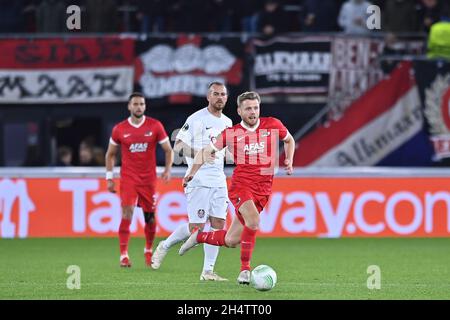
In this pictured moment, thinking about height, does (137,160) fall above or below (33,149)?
above

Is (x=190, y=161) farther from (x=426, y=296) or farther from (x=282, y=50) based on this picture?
(x=282, y=50)

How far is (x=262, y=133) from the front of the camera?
11.5 m

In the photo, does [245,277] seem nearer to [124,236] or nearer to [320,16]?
[124,236]

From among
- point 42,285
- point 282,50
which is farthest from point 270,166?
point 282,50

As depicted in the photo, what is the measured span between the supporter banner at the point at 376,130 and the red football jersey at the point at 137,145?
587 centimetres

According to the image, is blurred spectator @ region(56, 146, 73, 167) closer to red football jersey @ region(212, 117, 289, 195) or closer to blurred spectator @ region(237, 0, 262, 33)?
blurred spectator @ region(237, 0, 262, 33)

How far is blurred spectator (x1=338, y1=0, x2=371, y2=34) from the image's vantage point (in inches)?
787

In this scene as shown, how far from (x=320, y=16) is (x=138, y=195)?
7.36 metres

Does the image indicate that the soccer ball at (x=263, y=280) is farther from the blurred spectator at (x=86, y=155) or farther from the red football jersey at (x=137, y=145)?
the blurred spectator at (x=86, y=155)

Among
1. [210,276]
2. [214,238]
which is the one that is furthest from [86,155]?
[214,238]

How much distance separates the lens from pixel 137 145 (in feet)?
46.2

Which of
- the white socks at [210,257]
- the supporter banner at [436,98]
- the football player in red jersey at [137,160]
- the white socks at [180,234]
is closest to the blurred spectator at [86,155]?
the supporter banner at [436,98]

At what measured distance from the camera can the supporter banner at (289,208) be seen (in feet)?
59.2

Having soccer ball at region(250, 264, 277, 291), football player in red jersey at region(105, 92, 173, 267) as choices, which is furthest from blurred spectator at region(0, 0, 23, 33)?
soccer ball at region(250, 264, 277, 291)
